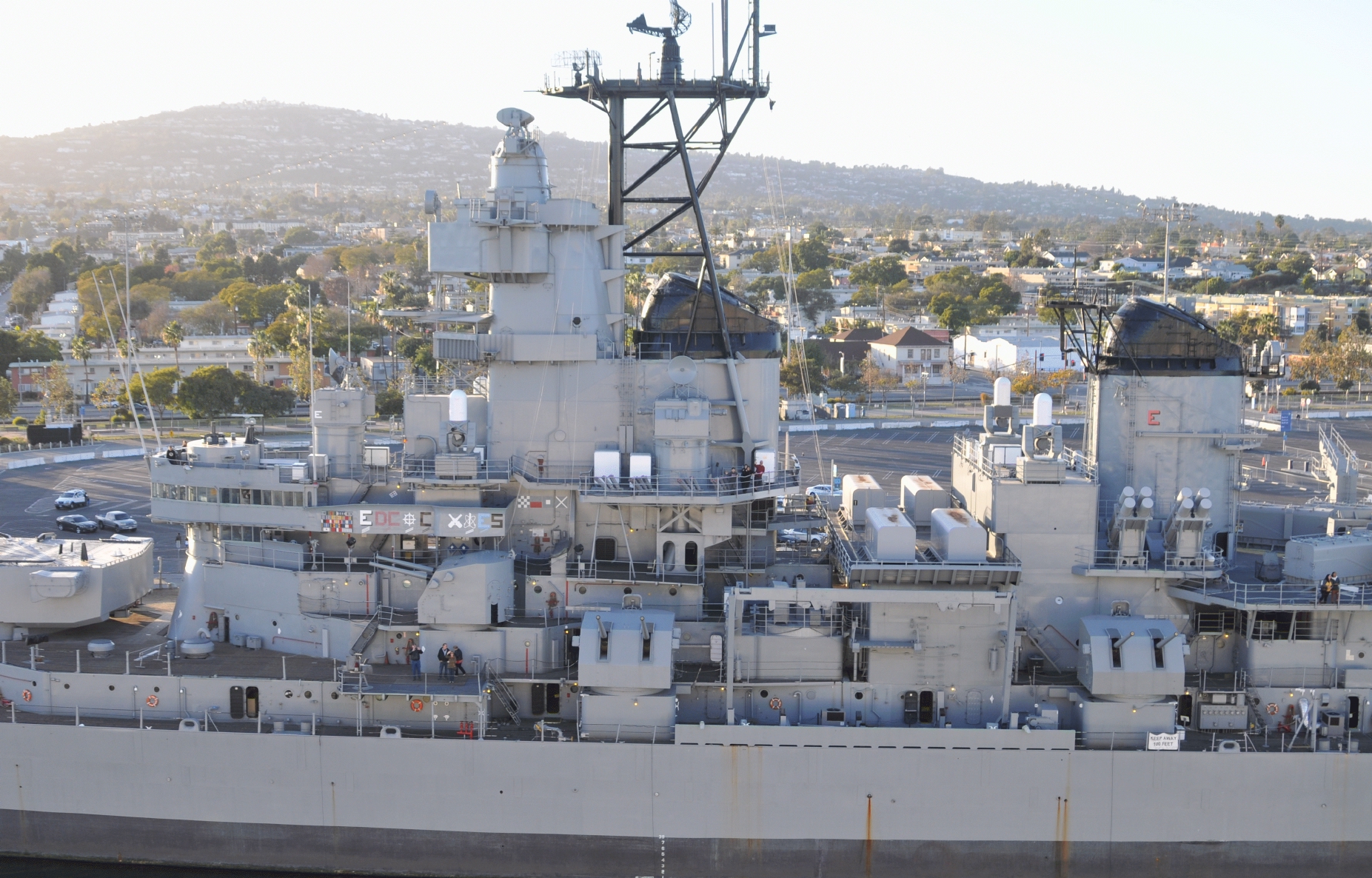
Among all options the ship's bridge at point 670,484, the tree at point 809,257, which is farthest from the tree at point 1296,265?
the ship's bridge at point 670,484

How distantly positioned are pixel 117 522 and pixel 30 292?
79206mm

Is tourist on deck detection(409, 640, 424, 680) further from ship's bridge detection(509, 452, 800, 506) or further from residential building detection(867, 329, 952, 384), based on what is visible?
residential building detection(867, 329, 952, 384)

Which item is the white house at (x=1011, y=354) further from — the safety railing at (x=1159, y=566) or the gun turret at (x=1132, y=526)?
the gun turret at (x=1132, y=526)

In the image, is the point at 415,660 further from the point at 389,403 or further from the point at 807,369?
the point at 807,369

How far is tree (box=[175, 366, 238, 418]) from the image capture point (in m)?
57.9

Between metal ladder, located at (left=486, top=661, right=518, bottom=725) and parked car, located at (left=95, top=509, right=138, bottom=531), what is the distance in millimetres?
23915

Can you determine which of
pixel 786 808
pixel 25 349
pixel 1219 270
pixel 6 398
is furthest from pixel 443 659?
pixel 1219 270

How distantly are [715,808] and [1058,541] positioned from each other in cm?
716

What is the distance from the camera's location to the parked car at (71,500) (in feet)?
136

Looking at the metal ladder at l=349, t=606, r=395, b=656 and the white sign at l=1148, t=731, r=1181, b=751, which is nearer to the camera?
the white sign at l=1148, t=731, r=1181, b=751

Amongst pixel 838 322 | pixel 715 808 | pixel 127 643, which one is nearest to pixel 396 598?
pixel 127 643

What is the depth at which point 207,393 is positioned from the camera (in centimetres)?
5800

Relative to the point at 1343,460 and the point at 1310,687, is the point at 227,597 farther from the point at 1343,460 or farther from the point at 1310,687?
the point at 1343,460

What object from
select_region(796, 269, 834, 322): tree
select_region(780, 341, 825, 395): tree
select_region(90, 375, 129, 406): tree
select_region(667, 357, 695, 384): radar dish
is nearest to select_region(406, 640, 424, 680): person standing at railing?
select_region(667, 357, 695, 384): radar dish
